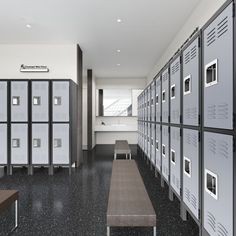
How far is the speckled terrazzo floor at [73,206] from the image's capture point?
2570 millimetres

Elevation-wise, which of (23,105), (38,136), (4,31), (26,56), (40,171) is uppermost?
(4,31)

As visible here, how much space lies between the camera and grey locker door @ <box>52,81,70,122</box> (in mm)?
5395

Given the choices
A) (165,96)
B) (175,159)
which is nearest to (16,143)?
(165,96)

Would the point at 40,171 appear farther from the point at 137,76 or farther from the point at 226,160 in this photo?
the point at 137,76

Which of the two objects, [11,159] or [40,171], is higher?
[11,159]

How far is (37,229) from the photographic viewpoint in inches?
102

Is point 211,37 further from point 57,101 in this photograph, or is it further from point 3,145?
point 3,145

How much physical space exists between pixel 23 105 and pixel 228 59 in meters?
4.80

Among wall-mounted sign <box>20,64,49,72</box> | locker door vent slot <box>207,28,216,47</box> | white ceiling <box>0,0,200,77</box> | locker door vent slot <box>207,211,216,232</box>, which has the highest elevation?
white ceiling <box>0,0,200,77</box>

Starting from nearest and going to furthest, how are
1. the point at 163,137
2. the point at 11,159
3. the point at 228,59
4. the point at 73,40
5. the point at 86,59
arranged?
the point at 228,59, the point at 163,137, the point at 11,159, the point at 73,40, the point at 86,59

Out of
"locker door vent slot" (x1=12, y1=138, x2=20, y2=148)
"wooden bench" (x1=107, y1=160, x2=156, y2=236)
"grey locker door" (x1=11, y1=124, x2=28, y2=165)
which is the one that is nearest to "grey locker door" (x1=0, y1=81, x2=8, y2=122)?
"grey locker door" (x1=11, y1=124, x2=28, y2=165)

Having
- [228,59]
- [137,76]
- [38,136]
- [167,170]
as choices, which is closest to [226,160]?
[228,59]

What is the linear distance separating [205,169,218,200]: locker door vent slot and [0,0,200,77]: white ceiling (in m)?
3.25

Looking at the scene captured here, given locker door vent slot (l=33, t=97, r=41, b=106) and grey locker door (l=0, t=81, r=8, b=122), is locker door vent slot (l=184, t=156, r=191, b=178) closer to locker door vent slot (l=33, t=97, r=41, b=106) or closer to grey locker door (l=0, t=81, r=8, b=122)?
locker door vent slot (l=33, t=97, r=41, b=106)
